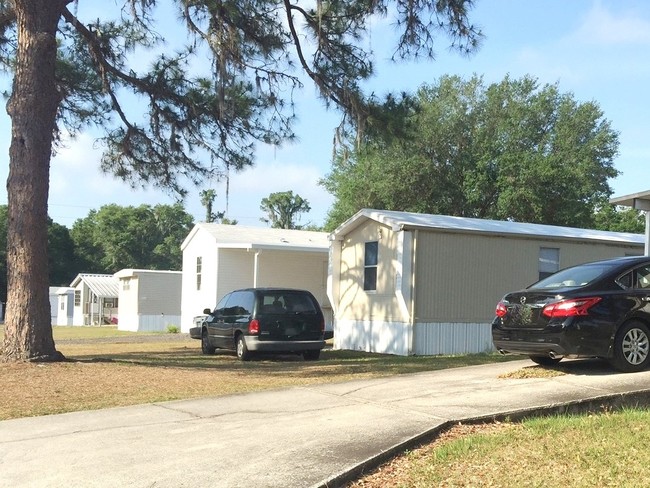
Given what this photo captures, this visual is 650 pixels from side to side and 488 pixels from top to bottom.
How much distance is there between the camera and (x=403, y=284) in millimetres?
16984

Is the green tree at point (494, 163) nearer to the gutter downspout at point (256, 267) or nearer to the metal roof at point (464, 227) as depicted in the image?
the gutter downspout at point (256, 267)

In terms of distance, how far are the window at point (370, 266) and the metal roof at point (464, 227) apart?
0.74 metres

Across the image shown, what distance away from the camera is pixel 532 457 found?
5.93 m

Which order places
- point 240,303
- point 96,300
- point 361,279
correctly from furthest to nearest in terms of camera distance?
1. point 96,300
2. point 361,279
3. point 240,303

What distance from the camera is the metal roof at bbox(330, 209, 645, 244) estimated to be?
17.2 metres

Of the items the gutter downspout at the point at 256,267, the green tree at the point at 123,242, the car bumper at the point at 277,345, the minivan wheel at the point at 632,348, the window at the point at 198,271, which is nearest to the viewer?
the minivan wheel at the point at 632,348

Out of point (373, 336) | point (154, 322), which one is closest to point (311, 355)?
point (373, 336)

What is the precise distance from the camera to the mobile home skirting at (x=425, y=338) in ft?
55.8

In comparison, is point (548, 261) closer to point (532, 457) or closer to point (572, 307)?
point (572, 307)

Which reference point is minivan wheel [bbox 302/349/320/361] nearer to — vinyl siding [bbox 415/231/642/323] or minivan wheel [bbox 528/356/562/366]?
vinyl siding [bbox 415/231/642/323]

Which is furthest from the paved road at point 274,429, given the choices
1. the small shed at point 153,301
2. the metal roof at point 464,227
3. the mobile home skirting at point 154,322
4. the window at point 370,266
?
the small shed at point 153,301

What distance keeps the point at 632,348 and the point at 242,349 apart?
866cm

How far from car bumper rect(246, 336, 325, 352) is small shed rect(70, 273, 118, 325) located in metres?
34.0

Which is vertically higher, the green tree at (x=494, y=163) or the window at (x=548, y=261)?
the green tree at (x=494, y=163)
